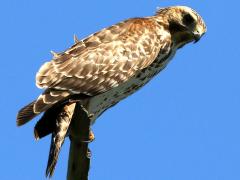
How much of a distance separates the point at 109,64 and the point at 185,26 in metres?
1.16

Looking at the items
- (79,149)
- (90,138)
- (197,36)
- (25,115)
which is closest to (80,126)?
(79,149)

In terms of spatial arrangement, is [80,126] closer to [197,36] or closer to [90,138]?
[90,138]

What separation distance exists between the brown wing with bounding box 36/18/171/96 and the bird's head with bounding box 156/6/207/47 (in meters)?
0.19

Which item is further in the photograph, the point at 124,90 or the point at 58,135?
the point at 124,90

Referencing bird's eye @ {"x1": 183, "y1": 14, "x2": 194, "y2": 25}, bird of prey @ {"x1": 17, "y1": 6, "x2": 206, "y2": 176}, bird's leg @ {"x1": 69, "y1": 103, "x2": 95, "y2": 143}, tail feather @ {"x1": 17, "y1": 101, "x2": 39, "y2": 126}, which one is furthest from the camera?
bird's eye @ {"x1": 183, "y1": 14, "x2": 194, "y2": 25}

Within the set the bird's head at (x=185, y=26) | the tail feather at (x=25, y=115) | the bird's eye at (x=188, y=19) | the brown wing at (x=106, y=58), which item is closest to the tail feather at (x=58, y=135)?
the tail feather at (x=25, y=115)

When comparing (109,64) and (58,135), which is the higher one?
(109,64)

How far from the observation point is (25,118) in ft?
24.0

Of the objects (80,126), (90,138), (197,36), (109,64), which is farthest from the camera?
(197,36)

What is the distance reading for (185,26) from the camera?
360 inches

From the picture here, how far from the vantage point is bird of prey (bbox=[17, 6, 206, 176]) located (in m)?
7.66

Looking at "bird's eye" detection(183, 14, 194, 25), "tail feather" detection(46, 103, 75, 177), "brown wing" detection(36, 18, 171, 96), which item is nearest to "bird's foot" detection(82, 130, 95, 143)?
"tail feather" detection(46, 103, 75, 177)

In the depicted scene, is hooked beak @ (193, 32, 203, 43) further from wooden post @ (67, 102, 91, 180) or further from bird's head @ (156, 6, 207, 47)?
wooden post @ (67, 102, 91, 180)

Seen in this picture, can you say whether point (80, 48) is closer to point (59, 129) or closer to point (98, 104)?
point (98, 104)
